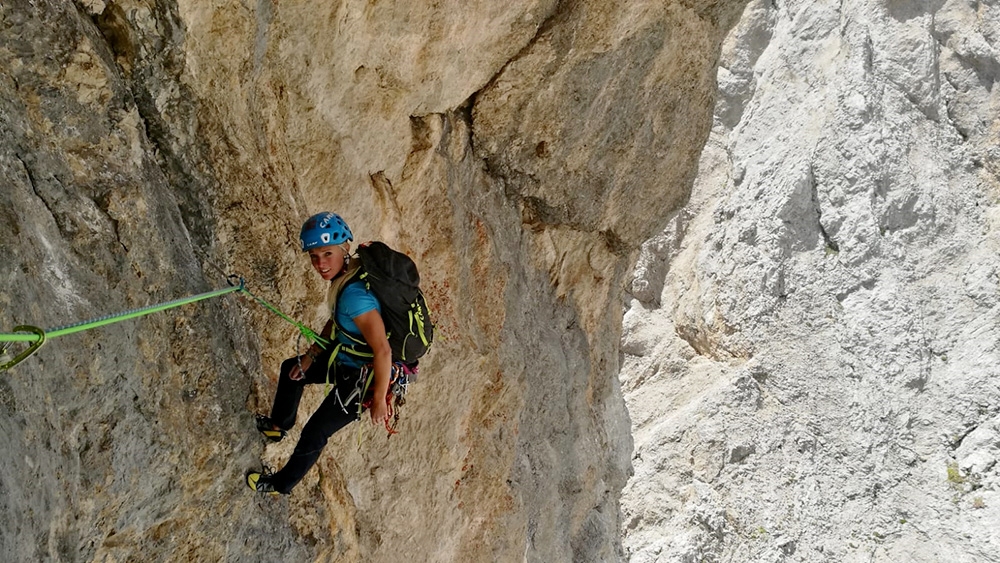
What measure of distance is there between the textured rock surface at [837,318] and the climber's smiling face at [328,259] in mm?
17539

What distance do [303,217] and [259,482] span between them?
75.0 inches

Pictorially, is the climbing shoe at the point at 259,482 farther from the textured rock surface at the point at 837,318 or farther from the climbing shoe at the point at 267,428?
the textured rock surface at the point at 837,318

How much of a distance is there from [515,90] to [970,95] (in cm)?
2092

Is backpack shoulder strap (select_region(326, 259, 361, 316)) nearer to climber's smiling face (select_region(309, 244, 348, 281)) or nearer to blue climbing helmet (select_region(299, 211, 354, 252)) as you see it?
climber's smiling face (select_region(309, 244, 348, 281))

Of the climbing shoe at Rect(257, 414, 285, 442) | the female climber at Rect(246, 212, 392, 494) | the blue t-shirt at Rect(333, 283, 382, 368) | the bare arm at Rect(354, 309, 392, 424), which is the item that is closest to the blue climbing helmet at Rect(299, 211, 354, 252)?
the female climber at Rect(246, 212, 392, 494)

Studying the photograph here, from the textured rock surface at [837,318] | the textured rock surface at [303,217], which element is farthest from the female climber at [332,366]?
the textured rock surface at [837,318]

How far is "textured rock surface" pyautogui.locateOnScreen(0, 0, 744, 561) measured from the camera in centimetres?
419

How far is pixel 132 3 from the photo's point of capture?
15.8ft

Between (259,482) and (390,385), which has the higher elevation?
(390,385)

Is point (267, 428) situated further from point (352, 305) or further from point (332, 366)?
point (352, 305)

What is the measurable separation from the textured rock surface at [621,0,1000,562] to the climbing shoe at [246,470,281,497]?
16.8 meters

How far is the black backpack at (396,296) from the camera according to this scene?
4914 millimetres

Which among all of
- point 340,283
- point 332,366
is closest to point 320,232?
point 340,283

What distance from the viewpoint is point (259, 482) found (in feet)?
18.0
